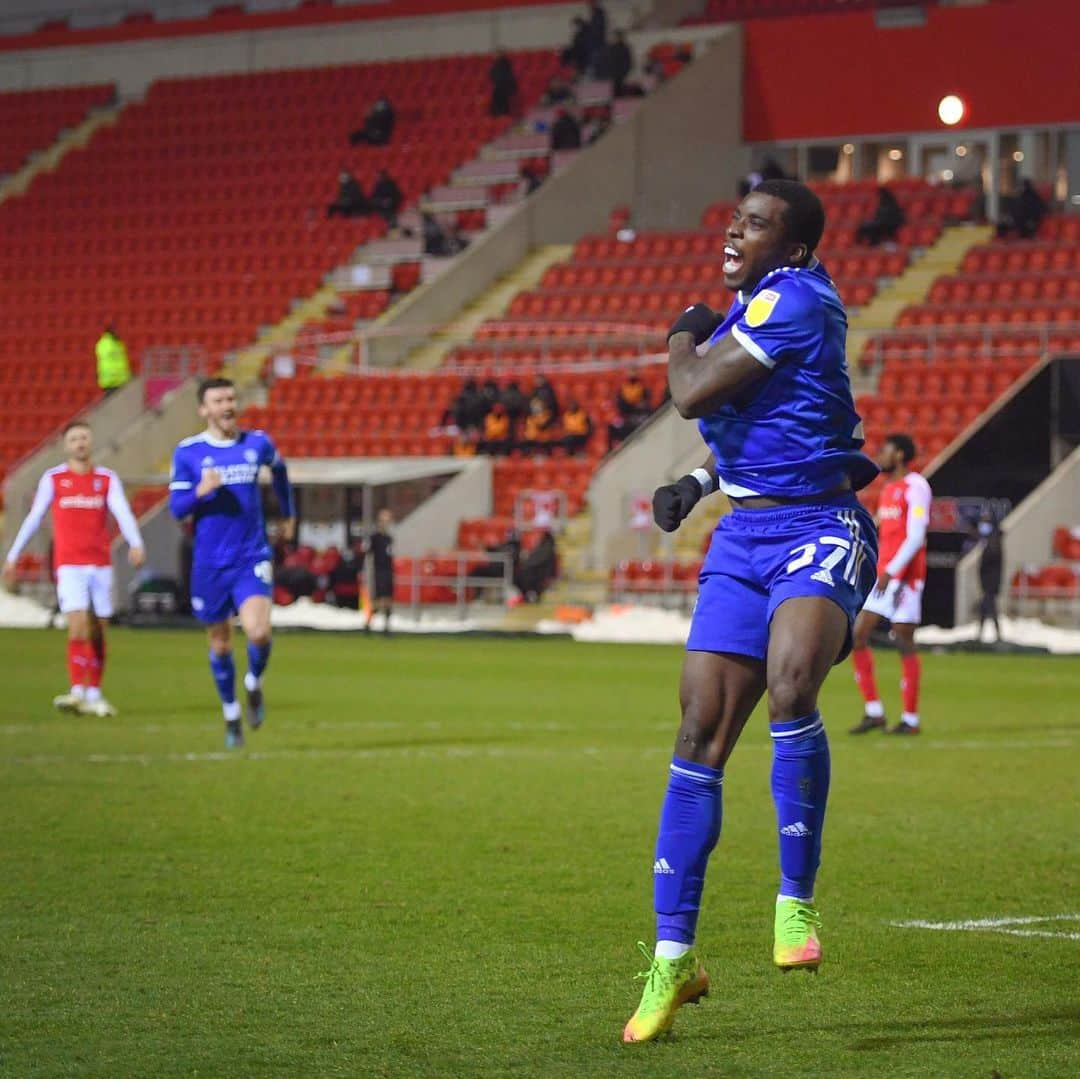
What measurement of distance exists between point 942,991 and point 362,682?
574 inches

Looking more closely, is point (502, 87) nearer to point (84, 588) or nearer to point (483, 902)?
point (84, 588)

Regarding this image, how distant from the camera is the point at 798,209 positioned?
6297 millimetres

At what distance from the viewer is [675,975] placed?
19.5 ft

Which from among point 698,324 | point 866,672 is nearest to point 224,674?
point 866,672

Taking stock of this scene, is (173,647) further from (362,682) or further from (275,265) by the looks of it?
(275,265)

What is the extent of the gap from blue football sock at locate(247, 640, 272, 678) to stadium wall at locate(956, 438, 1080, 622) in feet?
51.9

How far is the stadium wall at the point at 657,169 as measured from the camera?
136 ft

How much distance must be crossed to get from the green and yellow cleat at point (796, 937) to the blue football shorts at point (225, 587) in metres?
8.14

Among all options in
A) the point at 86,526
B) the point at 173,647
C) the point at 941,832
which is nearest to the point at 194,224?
the point at 173,647

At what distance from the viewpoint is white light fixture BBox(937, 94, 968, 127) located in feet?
131

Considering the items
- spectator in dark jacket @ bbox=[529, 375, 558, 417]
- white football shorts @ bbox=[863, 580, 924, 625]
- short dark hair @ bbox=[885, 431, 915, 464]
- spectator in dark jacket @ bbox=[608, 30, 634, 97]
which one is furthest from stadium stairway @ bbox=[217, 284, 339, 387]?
short dark hair @ bbox=[885, 431, 915, 464]

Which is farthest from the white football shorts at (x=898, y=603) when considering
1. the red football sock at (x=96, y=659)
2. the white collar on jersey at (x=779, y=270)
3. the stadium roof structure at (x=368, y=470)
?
the stadium roof structure at (x=368, y=470)

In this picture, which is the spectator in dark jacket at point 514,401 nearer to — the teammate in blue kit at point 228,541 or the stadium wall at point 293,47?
the stadium wall at point 293,47

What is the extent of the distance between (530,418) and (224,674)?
20763mm
